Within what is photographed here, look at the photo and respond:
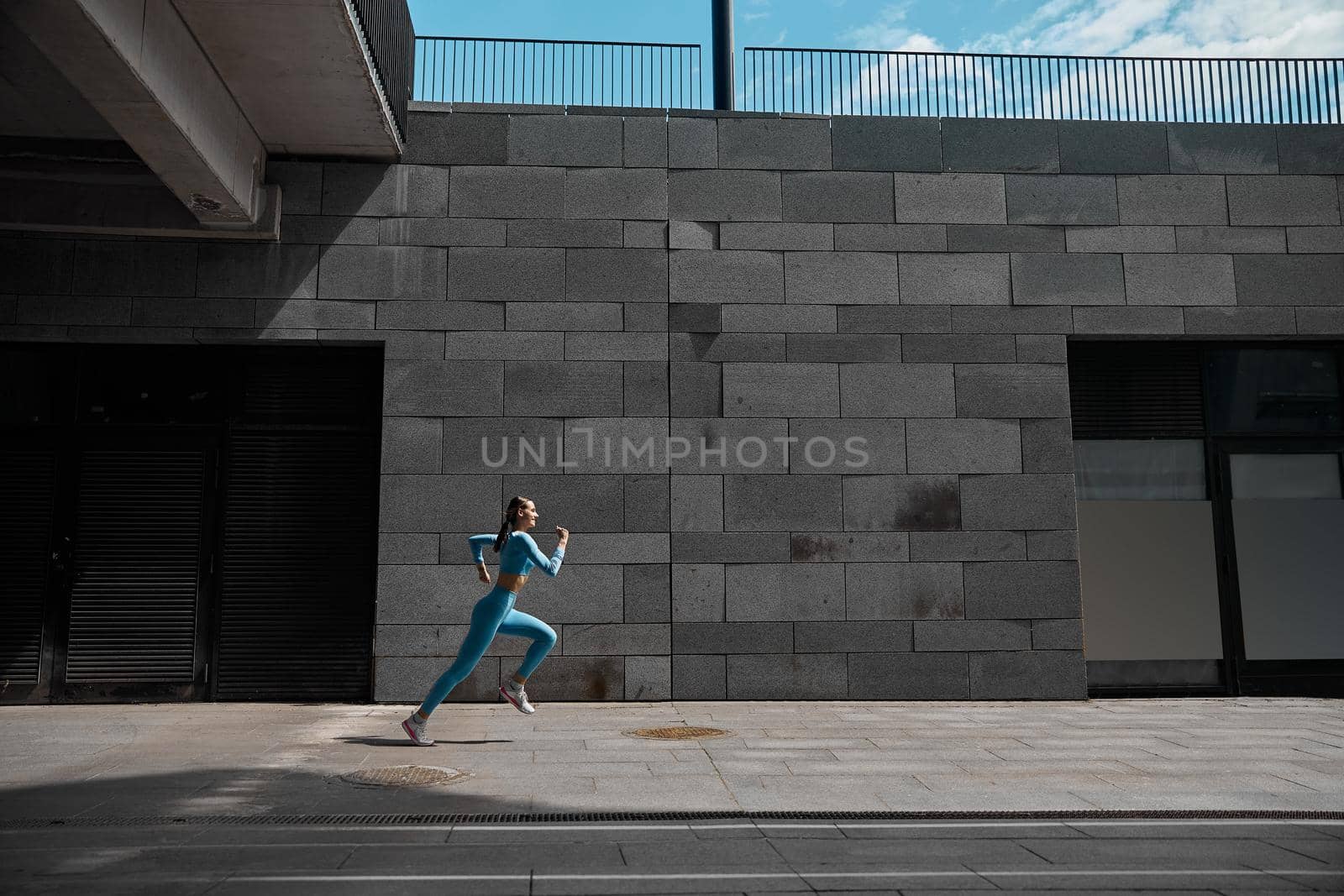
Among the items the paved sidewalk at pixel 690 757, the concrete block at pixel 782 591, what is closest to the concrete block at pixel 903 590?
the concrete block at pixel 782 591

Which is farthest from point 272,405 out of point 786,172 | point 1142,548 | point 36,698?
point 1142,548

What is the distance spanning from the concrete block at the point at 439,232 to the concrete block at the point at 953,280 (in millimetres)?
Answer: 4165

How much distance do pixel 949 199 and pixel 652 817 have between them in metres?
7.71

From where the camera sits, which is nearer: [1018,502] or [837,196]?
[1018,502]

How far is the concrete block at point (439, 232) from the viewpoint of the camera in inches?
411

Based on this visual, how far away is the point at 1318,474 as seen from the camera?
10.9m

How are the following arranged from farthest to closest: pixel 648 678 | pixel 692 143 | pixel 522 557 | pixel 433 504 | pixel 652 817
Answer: pixel 692 143 → pixel 433 504 → pixel 648 678 → pixel 522 557 → pixel 652 817

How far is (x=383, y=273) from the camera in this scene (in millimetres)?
10375

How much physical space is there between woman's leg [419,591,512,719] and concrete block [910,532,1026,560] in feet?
14.8

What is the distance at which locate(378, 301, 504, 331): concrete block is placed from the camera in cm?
1031

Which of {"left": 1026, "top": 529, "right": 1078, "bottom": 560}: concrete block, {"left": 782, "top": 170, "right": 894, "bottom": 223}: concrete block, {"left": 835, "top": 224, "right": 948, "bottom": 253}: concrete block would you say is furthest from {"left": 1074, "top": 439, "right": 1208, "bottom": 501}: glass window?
{"left": 782, "top": 170, "right": 894, "bottom": 223}: concrete block

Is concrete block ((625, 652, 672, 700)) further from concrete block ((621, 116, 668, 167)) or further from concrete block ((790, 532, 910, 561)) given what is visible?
concrete block ((621, 116, 668, 167))

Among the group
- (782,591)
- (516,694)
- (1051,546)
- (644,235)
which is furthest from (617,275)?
(1051,546)

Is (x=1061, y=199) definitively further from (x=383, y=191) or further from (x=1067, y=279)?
(x=383, y=191)
